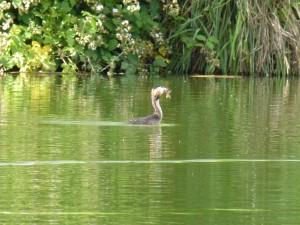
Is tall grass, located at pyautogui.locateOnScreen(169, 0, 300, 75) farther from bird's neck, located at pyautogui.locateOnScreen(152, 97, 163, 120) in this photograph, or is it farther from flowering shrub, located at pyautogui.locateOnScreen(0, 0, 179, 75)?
bird's neck, located at pyautogui.locateOnScreen(152, 97, 163, 120)

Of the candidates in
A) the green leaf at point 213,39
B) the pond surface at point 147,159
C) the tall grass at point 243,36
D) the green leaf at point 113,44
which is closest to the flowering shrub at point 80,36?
the green leaf at point 113,44

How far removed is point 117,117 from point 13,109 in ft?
4.61

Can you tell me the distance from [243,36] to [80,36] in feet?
9.77

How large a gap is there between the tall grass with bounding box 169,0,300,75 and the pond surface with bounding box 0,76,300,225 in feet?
15.1

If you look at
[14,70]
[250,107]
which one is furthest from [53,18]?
[250,107]

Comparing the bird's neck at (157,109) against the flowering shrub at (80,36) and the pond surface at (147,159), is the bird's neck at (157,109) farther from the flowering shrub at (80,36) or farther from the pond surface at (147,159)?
the flowering shrub at (80,36)

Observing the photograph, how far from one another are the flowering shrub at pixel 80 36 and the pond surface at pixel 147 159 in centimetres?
437

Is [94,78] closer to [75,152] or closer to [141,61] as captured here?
[141,61]

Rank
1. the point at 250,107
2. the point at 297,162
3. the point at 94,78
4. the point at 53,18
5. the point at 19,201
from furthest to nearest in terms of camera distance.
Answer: the point at 53,18, the point at 94,78, the point at 250,107, the point at 297,162, the point at 19,201

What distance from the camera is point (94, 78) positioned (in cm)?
2106

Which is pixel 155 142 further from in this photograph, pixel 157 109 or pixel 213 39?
pixel 213 39

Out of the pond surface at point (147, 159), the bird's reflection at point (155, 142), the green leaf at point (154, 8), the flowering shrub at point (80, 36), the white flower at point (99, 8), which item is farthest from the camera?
the green leaf at point (154, 8)

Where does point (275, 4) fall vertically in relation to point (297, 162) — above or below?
above

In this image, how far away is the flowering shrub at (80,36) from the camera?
72.1 feet
